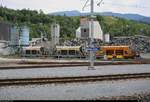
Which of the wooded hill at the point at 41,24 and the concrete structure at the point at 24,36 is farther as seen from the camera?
the wooded hill at the point at 41,24

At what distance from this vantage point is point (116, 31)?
178000mm

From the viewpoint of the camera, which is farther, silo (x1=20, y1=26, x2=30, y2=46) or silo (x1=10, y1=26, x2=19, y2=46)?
silo (x1=20, y1=26, x2=30, y2=46)

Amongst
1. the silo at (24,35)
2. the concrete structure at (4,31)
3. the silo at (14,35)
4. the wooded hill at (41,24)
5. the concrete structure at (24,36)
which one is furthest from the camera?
the wooded hill at (41,24)

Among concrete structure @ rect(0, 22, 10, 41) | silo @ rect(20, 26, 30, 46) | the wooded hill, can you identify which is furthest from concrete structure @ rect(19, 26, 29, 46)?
the wooded hill

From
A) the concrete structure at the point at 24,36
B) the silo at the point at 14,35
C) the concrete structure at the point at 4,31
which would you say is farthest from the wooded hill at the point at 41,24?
the concrete structure at the point at 24,36

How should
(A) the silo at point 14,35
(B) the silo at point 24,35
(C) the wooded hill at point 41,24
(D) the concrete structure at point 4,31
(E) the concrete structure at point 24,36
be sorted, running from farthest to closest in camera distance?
(C) the wooded hill at point 41,24 < (D) the concrete structure at point 4,31 < (B) the silo at point 24,35 < (E) the concrete structure at point 24,36 < (A) the silo at point 14,35

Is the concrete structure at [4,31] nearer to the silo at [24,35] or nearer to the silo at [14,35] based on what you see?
the silo at [14,35]

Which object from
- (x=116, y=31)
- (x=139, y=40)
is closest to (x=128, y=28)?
(x=116, y=31)

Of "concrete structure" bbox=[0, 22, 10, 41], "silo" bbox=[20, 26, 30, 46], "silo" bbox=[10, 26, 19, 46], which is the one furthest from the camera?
"concrete structure" bbox=[0, 22, 10, 41]

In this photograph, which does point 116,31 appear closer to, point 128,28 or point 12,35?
point 128,28

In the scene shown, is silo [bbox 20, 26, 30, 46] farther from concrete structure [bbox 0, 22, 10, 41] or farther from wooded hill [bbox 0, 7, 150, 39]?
wooded hill [bbox 0, 7, 150, 39]

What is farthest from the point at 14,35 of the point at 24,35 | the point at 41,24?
the point at 41,24

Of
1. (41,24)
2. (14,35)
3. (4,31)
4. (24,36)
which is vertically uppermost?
(41,24)

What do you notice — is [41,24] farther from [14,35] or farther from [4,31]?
[14,35]
